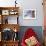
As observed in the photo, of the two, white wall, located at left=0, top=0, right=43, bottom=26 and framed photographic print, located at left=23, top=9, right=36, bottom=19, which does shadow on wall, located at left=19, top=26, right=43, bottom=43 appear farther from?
framed photographic print, located at left=23, top=9, right=36, bottom=19

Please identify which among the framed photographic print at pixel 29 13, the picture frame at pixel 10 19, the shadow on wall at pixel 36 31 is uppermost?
the framed photographic print at pixel 29 13

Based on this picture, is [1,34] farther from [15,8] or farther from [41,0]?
[41,0]

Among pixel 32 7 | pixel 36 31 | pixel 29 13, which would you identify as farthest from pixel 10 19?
pixel 36 31

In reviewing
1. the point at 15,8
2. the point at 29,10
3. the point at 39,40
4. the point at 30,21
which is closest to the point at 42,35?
the point at 39,40

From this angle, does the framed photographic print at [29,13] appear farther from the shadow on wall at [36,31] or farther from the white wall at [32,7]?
the shadow on wall at [36,31]

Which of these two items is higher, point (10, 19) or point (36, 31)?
point (10, 19)

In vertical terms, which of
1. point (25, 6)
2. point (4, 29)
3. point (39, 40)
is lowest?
point (39, 40)

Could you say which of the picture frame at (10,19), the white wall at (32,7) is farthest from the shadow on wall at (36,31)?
the picture frame at (10,19)

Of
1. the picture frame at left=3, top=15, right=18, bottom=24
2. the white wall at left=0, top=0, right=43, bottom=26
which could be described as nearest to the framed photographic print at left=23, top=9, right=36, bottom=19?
the white wall at left=0, top=0, right=43, bottom=26

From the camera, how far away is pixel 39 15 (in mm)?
5074

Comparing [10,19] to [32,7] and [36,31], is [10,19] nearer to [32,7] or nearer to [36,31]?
[32,7]

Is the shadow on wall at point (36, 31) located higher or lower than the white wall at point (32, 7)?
lower

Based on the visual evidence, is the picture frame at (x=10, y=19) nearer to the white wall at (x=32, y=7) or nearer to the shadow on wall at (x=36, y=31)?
the white wall at (x=32, y=7)

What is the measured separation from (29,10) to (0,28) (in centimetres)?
112
